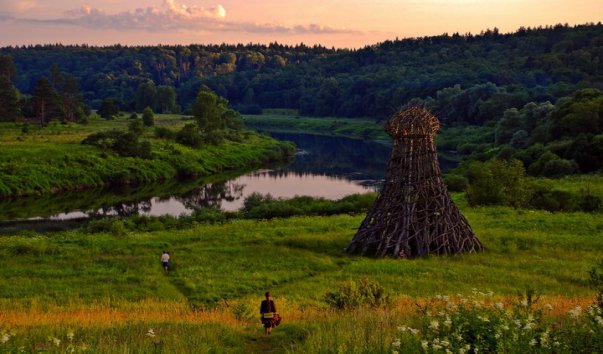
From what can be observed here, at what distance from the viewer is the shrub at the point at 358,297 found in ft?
60.6

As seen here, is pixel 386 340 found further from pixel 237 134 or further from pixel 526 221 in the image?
pixel 237 134

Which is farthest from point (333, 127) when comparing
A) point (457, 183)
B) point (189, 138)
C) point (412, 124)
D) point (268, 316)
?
point (268, 316)

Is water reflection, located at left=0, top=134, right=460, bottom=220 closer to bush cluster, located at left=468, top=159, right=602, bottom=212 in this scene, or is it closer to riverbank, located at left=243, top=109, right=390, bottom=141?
bush cluster, located at left=468, top=159, right=602, bottom=212

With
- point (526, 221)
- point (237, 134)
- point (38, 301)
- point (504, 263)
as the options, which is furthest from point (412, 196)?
point (237, 134)

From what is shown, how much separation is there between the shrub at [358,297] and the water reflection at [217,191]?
39622mm

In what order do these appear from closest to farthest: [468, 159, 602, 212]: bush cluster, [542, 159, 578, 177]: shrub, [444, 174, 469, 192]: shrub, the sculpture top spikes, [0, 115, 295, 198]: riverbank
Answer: the sculpture top spikes, [468, 159, 602, 212]: bush cluster, [444, 174, 469, 192]: shrub, [542, 159, 578, 177]: shrub, [0, 115, 295, 198]: riverbank

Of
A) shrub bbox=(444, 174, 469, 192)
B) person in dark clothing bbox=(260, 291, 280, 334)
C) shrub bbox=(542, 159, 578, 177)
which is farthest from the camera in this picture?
shrub bbox=(542, 159, 578, 177)

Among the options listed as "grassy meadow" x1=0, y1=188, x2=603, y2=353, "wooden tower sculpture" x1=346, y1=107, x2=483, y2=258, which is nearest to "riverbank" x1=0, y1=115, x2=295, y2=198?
"grassy meadow" x1=0, y1=188, x2=603, y2=353

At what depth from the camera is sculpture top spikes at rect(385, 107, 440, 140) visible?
32.4m

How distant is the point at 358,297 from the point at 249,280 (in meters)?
9.32

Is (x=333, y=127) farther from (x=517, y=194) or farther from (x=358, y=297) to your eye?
(x=358, y=297)

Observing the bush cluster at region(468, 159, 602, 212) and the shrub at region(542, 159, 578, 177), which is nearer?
the bush cluster at region(468, 159, 602, 212)

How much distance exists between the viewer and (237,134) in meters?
120

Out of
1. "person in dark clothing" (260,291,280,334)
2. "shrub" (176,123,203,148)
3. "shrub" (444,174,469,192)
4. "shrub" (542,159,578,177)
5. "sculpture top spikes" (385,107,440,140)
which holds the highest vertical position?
"sculpture top spikes" (385,107,440,140)
